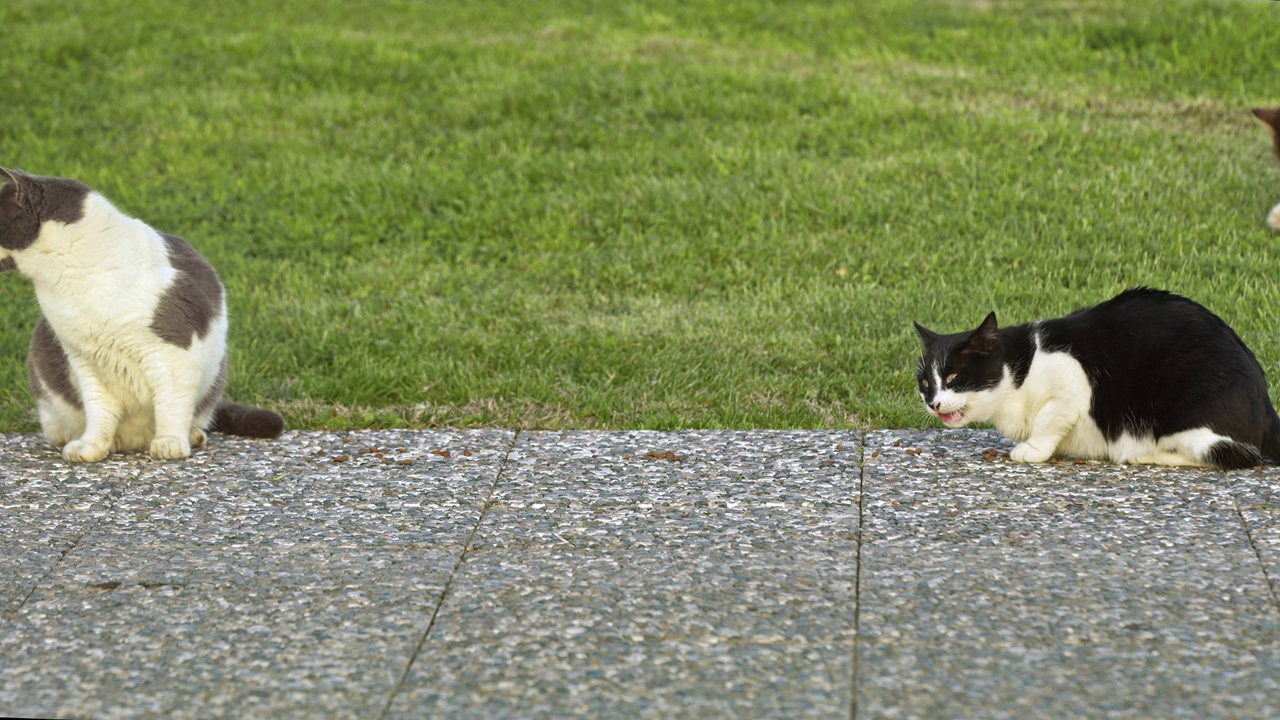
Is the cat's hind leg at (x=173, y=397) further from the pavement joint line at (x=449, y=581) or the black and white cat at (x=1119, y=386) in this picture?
the black and white cat at (x=1119, y=386)

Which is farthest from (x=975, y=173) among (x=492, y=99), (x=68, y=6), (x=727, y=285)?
(x=68, y=6)

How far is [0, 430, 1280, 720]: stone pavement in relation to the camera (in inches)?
115

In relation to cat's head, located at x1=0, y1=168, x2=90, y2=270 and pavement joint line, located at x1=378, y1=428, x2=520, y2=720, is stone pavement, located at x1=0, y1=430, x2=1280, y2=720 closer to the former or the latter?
pavement joint line, located at x1=378, y1=428, x2=520, y2=720

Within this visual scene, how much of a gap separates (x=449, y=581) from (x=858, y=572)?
1.15 meters

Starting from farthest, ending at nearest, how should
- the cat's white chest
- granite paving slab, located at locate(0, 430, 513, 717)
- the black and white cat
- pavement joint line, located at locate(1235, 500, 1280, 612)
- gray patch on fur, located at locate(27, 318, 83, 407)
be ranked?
gray patch on fur, located at locate(27, 318, 83, 407) → the cat's white chest → the black and white cat → pavement joint line, located at locate(1235, 500, 1280, 612) → granite paving slab, located at locate(0, 430, 513, 717)

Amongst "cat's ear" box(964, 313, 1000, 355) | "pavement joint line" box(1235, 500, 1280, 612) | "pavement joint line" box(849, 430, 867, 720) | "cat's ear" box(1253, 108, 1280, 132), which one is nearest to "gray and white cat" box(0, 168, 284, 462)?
"pavement joint line" box(849, 430, 867, 720)

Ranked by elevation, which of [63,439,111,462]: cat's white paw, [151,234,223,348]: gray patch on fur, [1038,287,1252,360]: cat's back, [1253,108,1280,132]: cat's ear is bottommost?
[63,439,111,462]: cat's white paw

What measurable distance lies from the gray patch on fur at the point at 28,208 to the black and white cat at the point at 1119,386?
10.6 feet

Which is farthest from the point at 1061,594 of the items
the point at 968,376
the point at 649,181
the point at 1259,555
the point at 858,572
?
the point at 649,181

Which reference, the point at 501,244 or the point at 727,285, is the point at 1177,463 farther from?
the point at 501,244

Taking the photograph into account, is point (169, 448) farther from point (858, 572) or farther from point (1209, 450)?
point (1209, 450)

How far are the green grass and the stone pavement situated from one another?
0.94 meters

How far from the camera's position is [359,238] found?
8117 mm

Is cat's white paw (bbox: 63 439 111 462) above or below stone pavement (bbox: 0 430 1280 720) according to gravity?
below
